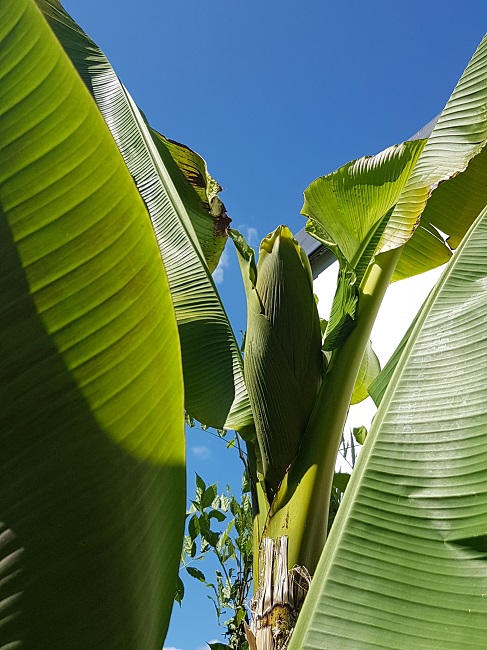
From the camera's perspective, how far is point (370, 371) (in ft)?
5.81

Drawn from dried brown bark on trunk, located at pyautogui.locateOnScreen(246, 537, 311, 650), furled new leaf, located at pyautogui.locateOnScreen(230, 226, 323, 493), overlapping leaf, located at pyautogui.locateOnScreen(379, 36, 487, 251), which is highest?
overlapping leaf, located at pyautogui.locateOnScreen(379, 36, 487, 251)

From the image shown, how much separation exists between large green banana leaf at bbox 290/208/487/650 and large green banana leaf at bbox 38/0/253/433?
1.39 feet

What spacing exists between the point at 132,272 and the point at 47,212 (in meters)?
0.08

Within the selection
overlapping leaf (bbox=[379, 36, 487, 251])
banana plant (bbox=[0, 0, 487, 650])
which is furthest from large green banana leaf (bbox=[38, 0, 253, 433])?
overlapping leaf (bbox=[379, 36, 487, 251])

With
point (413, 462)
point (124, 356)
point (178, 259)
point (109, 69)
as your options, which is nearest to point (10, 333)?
point (124, 356)

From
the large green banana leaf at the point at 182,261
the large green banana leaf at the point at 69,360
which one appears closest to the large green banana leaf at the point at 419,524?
the large green banana leaf at the point at 69,360

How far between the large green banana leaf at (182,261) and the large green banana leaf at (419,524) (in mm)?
424

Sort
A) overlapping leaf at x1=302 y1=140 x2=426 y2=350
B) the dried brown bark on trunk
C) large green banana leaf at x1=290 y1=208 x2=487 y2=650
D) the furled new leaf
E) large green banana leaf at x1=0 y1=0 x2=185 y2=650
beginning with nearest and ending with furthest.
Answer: large green banana leaf at x1=0 y1=0 x2=185 y2=650, large green banana leaf at x1=290 y1=208 x2=487 y2=650, the dried brown bark on trunk, the furled new leaf, overlapping leaf at x1=302 y1=140 x2=426 y2=350

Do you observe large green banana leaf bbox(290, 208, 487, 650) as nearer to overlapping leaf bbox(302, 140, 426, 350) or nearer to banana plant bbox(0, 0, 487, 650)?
banana plant bbox(0, 0, 487, 650)

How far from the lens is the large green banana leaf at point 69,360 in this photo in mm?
466

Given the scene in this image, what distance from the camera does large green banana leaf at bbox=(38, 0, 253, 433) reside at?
49.3 inches

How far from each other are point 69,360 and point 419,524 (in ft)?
1.50

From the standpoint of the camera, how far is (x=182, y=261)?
137 centimetres

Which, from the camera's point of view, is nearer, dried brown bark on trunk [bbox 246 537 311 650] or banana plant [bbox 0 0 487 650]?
banana plant [bbox 0 0 487 650]
